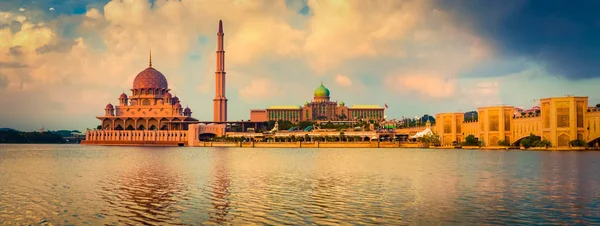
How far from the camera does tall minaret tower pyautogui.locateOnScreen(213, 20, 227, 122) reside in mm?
156500

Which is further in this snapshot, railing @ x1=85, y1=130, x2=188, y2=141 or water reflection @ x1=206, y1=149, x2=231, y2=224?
railing @ x1=85, y1=130, x2=188, y2=141

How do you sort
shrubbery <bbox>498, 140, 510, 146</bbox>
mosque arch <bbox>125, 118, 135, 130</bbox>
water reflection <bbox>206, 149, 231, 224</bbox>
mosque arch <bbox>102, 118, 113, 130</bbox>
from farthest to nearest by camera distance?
mosque arch <bbox>102, 118, 113, 130</bbox> → mosque arch <bbox>125, 118, 135, 130</bbox> → shrubbery <bbox>498, 140, 510, 146</bbox> → water reflection <bbox>206, 149, 231, 224</bbox>

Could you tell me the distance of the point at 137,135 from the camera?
159625 mm

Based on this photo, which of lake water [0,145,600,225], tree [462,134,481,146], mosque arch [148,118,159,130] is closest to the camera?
lake water [0,145,600,225]

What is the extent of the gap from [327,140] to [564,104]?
56686mm

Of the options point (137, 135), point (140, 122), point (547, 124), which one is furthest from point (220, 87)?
point (547, 124)

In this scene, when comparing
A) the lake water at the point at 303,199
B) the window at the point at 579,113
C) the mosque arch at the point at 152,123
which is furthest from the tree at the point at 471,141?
the mosque arch at the point at 152,123

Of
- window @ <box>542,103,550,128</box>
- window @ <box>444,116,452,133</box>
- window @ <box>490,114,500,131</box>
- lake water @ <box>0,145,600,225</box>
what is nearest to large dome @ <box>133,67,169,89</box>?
window @ <box>444,116,452,133</box>

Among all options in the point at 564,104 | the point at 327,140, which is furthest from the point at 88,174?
the point at 327,140

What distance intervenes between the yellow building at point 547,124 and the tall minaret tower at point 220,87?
6309 centimetres

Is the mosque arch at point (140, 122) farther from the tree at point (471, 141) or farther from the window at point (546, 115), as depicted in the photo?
the window at point (546, 115)

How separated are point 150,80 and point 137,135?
14613 mm

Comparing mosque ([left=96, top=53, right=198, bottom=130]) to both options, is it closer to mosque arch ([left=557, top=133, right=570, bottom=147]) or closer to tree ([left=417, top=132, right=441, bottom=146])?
tree ([left=417, top=132, right=441, bottom=146])

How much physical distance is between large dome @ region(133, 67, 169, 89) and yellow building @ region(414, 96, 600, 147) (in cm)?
7988
